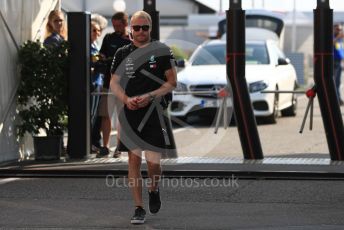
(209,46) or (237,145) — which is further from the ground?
(209,46)

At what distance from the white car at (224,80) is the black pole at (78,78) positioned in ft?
16.5

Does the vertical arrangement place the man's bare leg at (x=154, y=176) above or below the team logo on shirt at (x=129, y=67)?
below

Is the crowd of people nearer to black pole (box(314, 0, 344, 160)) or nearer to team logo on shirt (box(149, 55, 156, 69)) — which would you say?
team logo on shirt (box(149, 55, 156, 69))

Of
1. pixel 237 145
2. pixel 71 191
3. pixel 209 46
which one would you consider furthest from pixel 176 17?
pixel 71 191

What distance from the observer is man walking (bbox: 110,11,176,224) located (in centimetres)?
854

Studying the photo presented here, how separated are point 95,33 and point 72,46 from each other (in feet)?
3.25

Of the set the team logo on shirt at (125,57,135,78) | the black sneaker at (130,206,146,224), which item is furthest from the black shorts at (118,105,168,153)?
the black sneaker at (130,206,146,224)

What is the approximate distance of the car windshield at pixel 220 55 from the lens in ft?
65.9

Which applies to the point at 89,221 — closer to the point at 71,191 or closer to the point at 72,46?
the point at 71,191

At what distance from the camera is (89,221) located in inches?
340

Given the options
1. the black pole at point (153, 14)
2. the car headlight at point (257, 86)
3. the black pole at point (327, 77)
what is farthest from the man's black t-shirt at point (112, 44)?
the car headlight at point (257, 86)

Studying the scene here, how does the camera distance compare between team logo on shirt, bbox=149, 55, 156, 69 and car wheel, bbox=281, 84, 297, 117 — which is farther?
car wheel, bbox=281, 84, 297, 117

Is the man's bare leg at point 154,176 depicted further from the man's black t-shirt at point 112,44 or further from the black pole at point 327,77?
the man's black t-shirt at point 112,44

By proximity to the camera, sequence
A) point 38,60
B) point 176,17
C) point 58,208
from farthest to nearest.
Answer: point 176,17, point 38,60, point 58,208
